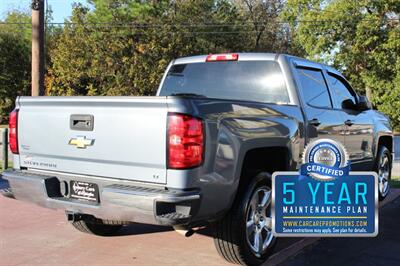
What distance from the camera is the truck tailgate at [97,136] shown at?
389 cm

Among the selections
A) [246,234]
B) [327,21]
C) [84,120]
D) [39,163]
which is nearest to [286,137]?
[246,234]

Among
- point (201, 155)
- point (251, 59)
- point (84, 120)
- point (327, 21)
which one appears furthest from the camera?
point (327, 21)

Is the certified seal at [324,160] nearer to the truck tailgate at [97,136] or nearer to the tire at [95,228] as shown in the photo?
the truck tailgate at [97,136]

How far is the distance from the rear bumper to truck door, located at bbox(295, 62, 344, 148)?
2084 millimetres

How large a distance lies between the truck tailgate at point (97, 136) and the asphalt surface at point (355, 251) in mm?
1836

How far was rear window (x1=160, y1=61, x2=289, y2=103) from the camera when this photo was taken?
5465 mm

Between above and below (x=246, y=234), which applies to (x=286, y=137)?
above

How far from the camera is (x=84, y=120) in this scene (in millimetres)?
4262

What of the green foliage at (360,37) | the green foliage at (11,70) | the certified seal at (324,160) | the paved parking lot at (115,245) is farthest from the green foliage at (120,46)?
the certified seal at (324,160)

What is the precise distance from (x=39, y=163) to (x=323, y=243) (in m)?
3.04

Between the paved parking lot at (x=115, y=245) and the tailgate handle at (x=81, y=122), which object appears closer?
the tailgate handle at (x=81, y=122)

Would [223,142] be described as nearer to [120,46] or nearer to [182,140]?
[182,140]

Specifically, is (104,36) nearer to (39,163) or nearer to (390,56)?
(390,56)

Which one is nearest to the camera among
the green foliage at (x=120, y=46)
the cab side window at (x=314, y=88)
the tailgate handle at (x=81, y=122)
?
the tailgate handle at (x=81, y=122)
